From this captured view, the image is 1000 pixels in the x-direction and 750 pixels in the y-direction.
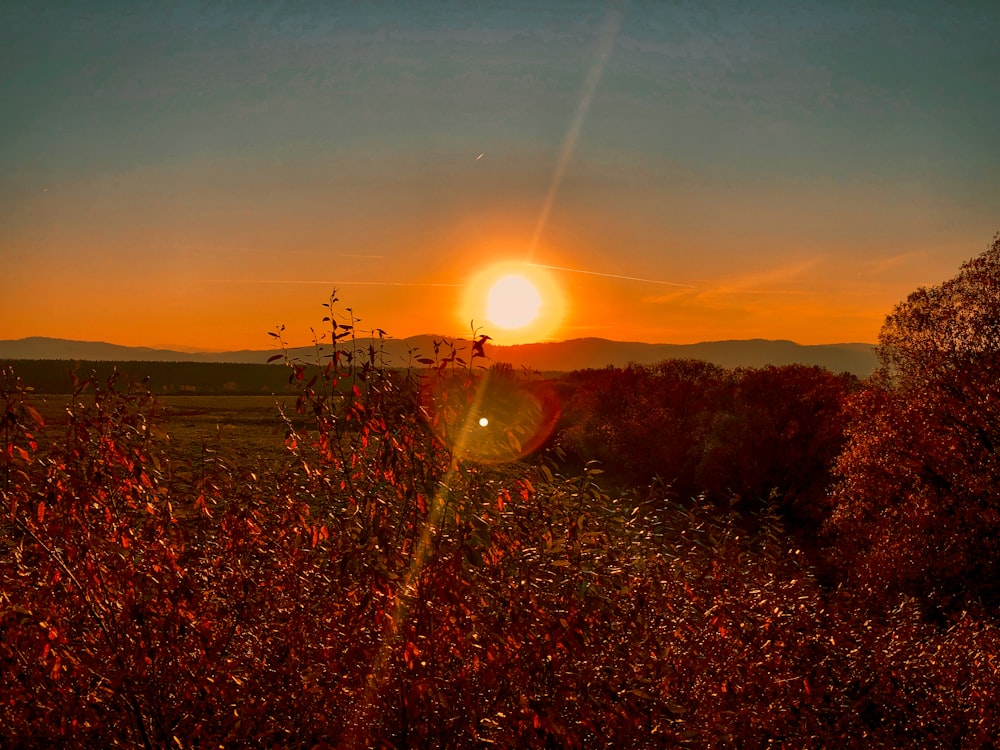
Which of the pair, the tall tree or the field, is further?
the tall tree

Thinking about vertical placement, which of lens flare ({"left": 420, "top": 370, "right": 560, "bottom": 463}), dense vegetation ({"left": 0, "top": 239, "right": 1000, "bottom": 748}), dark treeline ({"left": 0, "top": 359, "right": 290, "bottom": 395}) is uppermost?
dark treeline ({"left": 0, "top": 359, "right": 290, "bottom": 395})

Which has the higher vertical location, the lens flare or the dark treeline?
the dark treeline

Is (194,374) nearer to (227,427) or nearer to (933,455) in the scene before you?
(227,427)

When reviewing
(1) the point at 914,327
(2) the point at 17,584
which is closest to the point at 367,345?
(2) the point at 17,584

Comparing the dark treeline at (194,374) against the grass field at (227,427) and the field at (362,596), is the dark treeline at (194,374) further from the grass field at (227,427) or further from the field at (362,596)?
the field at (362,596)

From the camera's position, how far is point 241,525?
8031mm

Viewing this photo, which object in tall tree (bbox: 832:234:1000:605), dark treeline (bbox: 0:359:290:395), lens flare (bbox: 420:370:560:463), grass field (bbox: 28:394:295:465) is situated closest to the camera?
lens flare (bbox: 420:370:560:463)

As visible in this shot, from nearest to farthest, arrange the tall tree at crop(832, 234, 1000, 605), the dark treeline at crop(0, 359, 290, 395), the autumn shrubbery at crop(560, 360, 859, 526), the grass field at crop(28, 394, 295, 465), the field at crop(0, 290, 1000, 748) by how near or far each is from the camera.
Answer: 1. the field at crop(0, 290, 1000, 748)
2. the tall tree at crop(832, 234, 1000, 605)
3. the grass field at crop(28, 394, 295, 465)
4. the autumn shrubbery at crop(560, 360, 859, 526)
5. the dark treeline at crop(0, 359, 290, 395)

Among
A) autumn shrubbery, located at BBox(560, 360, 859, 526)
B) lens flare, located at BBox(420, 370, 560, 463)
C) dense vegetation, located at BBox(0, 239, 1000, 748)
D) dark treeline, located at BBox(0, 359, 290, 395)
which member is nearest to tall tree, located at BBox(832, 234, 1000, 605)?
autumn shrubbery, located at BBox(560, 360, 859, 526)

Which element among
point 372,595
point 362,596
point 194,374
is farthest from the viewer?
point 194,374

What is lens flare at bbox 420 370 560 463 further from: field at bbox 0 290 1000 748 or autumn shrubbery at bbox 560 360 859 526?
autumn shrubbery at bbox 560 360 859 526

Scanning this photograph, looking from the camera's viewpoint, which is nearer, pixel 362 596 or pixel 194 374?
pixel 362 596

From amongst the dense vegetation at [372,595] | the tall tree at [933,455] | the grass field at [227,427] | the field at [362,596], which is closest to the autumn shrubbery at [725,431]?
the tall tree at [933,455]

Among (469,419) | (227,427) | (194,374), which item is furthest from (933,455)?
(194,374)
